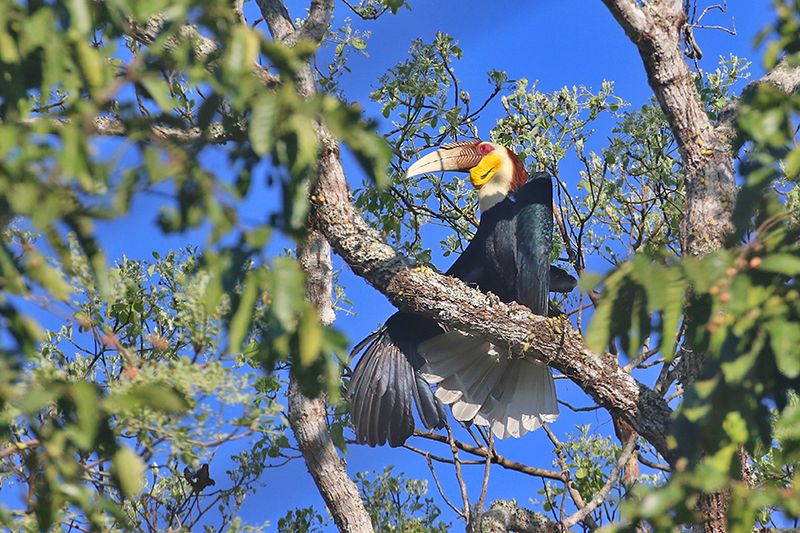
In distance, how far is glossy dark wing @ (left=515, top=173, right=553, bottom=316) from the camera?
558cm

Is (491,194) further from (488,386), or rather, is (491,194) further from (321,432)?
(321,432)

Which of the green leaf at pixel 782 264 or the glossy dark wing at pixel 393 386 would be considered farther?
the glossy dark wing at pixel 393 386

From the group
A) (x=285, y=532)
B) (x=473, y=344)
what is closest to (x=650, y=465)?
(x=473, y=344)

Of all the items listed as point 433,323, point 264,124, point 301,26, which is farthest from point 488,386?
point 264,124

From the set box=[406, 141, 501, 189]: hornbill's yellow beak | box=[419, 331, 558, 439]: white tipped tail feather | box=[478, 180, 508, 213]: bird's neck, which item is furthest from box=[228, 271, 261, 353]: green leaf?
box=[406, 141, 501, 189]: hornbill's yellow beak

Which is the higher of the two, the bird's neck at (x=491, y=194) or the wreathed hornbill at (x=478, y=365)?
the bird's neck at (x=491, y=194)

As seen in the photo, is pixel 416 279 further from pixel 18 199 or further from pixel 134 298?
pixel 18 199

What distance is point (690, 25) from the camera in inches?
222

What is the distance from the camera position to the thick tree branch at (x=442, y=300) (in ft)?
14.5

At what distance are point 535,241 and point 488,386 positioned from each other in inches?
33.0

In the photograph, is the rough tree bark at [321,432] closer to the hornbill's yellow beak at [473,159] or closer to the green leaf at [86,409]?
the hornbill's yellow beak at [473,159]

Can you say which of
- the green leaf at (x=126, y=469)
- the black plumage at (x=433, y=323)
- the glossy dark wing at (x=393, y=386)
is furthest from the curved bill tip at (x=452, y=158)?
the green leaf at (x=126, y=469)

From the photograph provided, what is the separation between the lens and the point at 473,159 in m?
6.76

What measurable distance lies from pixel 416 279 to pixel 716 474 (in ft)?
9.32
